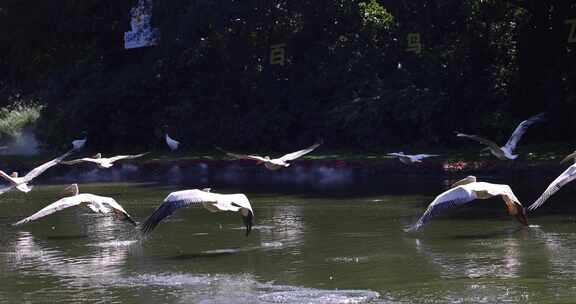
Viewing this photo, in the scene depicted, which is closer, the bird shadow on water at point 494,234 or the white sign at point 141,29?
the bird shadow on water at point 494,234

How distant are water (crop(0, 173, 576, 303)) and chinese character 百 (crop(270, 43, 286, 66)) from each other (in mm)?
14697

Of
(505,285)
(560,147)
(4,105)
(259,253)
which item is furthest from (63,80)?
(505,285)

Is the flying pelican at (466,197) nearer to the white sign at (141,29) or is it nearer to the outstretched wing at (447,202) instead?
the outstretched wing at (447,202)

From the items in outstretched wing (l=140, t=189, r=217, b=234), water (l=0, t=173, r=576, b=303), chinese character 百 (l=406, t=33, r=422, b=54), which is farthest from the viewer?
chinese character 百 (l=406, t=33, r=422, b=54)

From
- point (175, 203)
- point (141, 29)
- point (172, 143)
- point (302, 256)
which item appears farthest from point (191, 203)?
point (141, 29)

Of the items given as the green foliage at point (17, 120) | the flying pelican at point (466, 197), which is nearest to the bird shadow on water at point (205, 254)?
the flying pelican at point (466, 197)

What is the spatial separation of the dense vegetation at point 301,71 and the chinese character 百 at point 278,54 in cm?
28

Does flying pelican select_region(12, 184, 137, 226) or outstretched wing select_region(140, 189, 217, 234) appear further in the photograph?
flying pelican select_region(12, 184, 137, 226)

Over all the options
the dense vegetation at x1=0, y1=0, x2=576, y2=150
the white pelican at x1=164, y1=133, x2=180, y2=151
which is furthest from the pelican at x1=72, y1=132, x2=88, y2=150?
the white pelican at x1=164, y1=133, x2=180, y2=151

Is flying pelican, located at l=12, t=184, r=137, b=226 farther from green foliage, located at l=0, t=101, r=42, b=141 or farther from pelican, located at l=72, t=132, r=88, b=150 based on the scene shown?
green foliage, located at l=0, t=101, r=42, b=141

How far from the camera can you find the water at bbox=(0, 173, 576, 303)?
38.1ft

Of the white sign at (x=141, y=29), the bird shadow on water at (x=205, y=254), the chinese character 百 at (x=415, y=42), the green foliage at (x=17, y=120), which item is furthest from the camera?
the green foliage at (x=17, y=120)

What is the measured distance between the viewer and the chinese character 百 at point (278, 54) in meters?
35.2

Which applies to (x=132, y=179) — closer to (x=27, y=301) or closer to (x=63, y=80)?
(x=63, y=80)
